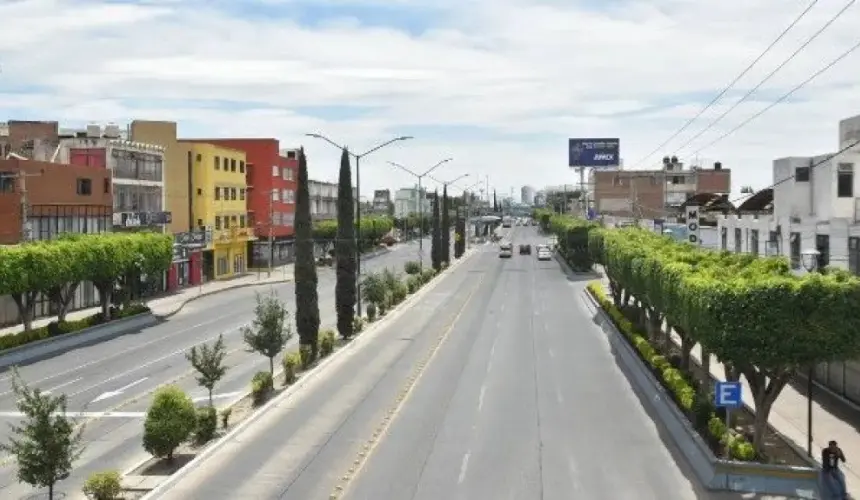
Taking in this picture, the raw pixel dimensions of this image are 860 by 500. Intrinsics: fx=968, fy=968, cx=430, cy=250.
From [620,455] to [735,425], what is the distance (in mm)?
4658

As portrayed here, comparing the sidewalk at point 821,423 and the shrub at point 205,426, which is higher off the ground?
the shrub at point 205,426

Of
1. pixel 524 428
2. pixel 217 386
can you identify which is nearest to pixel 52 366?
pixel 217 386

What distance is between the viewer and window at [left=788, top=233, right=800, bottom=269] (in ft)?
147

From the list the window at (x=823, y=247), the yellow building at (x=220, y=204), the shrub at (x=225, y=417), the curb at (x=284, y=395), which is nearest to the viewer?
the curb at (x=284, y=395)

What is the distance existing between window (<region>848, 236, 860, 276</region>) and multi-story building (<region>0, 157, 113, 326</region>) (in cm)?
4547

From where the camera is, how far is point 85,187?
68.4 meters

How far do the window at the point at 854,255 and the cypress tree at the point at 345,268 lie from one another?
80.4 ft

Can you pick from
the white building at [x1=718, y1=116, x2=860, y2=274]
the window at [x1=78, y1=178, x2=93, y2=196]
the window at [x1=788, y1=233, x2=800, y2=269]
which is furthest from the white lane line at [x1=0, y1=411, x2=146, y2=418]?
the window at [x1=78, y1=178, x2=93, y2=196]

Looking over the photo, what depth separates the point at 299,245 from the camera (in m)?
44.9

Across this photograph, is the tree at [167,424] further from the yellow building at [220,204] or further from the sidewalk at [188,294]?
the yellow building at [220,204]

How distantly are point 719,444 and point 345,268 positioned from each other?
29175 millimetres

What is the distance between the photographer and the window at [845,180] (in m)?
47.7

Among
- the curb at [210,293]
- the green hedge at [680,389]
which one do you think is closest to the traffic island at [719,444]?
the green hedge at [680,389]

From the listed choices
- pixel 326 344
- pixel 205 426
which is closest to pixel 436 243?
pixel 326 344
